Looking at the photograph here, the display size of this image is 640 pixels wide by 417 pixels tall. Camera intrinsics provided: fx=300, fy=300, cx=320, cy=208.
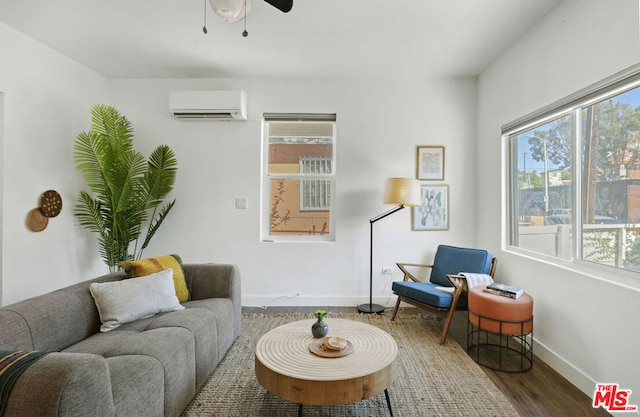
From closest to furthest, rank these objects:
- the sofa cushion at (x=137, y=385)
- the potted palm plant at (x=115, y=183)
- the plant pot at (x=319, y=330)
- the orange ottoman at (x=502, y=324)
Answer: the sofa cushion at (x=137, y=385)
the plant pot at (x=319, y=330)
the orange ottoman at (x=502, y=324)
the potted palm plant at (x=115, y=183)

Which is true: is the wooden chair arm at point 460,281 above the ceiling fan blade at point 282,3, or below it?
below

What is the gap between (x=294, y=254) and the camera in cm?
358

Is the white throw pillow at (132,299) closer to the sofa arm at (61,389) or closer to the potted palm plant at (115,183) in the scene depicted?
the sofa arm at (61,389)

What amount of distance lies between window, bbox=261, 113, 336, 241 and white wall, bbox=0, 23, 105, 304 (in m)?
1.97

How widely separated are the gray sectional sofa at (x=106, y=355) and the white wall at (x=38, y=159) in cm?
115

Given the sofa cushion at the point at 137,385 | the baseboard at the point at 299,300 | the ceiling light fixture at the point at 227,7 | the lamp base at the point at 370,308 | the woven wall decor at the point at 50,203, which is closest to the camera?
the sofa cushion at the point at 137,385

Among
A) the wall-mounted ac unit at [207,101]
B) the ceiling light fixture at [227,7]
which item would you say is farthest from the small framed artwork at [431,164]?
the ceiling light fixture at [227,7]

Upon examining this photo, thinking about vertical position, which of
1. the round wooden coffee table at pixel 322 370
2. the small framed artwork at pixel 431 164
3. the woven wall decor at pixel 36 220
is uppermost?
the small framed artwork at pixel 431 164

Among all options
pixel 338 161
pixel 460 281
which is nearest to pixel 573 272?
pixel 460 281

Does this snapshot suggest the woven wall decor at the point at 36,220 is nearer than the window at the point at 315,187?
Yes

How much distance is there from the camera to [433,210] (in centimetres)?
357

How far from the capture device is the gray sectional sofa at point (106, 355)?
101 cm

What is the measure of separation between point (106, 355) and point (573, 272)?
2.93 metres

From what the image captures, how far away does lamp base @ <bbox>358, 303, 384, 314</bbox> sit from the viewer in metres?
3.28
